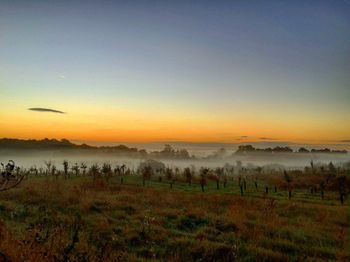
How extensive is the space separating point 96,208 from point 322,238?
12036 millimetres

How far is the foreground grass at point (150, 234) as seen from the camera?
30.1 ft

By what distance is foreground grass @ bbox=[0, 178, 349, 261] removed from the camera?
30.1ft

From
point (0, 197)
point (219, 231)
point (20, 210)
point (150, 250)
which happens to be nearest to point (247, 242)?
point (219, 231)

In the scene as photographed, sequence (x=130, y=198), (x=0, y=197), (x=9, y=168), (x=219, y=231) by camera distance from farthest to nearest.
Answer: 1. (x=130, y=198)
2. (x=0, y=197)
3. (x=219, y=231)
4. (x=9, y=168)

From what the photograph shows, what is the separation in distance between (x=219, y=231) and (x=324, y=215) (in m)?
11.3

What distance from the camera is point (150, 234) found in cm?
1260

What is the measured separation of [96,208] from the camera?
59.9 ft

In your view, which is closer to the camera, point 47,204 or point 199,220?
point 199,220

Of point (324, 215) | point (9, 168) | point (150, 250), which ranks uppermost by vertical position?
point (9, 168)

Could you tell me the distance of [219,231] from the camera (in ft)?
46.1

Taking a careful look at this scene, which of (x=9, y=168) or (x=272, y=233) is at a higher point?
(x=9, y=168)

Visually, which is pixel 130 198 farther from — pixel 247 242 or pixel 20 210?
pixel 247 242

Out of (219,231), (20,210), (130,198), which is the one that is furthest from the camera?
(130,198)

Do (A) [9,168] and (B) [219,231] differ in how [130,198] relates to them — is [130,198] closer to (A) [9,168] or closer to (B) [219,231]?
(B) [219,231]
